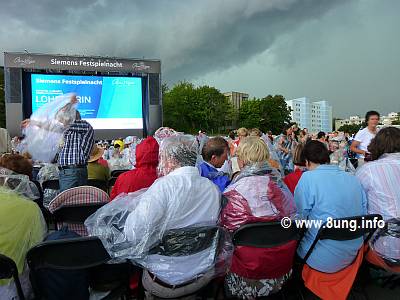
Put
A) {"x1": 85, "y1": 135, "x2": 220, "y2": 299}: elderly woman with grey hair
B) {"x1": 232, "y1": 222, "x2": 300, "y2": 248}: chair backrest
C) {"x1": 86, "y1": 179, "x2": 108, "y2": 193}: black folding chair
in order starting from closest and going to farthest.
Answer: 1. {"x1": 85, "y1": 135, "x2": 220, "y2": 299}: elderly woman with grey hair
2. {"x1": 232, "y1": 222, "x2": 300, "y2": 248}: chair backrest
3. {"x1": 86, "y1": 179, "x2": 108, "y2": 193}: black folding chair

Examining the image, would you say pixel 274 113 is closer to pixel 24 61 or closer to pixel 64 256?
pixel 24 61

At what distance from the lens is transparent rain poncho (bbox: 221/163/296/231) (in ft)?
7.06

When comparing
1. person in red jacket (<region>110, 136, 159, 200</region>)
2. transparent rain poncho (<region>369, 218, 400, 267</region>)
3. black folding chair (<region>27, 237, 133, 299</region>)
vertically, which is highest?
person in red jacket (<region>110, 136, 159, 200</region>)

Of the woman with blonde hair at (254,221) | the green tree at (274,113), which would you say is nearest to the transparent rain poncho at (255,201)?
the woman with blonde hair at (254,221)

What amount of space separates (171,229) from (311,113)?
226 feet

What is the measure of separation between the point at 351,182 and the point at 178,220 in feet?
3.87

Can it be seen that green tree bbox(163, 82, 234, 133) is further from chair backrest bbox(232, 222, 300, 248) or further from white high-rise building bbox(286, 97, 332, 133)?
chair backrest bbox(232, 222, 300, 248)

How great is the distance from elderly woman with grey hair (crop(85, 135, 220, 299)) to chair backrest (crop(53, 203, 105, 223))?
55 cm

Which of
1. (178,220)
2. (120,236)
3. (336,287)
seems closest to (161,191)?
(178,220)

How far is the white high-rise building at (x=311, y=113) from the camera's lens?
58809mm

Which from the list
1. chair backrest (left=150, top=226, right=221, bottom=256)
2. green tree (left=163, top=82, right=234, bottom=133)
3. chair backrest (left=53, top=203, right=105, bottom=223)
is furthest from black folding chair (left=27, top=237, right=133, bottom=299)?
green tree (left=163, top=82, right=234, bottom=133)

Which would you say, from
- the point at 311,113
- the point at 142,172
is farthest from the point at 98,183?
the point at 311,113

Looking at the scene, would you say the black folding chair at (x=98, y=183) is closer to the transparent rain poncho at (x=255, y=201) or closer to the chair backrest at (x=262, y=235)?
the transparent rain poncho at (x=255, y=201)

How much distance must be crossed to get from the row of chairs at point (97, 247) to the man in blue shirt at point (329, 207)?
0.23ft
